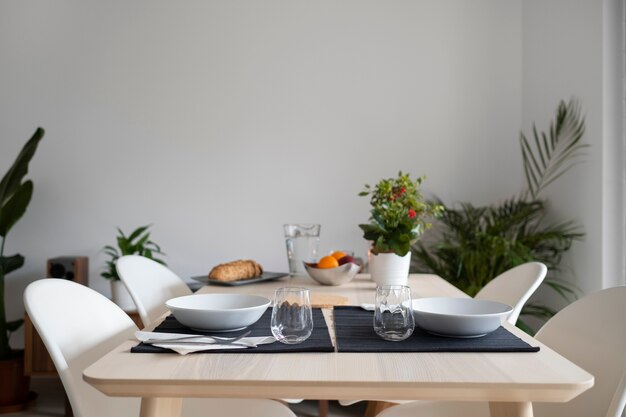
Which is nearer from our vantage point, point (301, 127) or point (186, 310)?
point (186, 310)

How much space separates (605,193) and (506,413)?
195 cm

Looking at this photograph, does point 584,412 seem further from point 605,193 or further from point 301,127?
point 301,127

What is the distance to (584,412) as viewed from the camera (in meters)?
1.50

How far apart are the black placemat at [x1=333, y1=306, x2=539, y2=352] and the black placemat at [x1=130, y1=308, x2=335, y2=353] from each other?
3cm

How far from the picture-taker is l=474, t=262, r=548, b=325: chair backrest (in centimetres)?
205

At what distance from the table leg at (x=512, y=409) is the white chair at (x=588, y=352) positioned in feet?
0.80

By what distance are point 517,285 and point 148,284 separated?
135 cm

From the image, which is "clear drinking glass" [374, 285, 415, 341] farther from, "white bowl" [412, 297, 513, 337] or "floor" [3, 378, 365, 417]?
"floor" [3, 378, 365, 417]

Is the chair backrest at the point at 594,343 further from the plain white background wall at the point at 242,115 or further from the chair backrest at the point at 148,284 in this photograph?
the plain white background wall at the point at 242,115

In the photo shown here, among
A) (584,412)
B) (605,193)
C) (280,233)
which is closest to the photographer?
(584,412)

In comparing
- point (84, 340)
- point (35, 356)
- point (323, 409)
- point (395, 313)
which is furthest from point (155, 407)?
point (35, 356)

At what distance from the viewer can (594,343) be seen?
155 cm

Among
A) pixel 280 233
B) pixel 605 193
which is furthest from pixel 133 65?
pixel 605 193

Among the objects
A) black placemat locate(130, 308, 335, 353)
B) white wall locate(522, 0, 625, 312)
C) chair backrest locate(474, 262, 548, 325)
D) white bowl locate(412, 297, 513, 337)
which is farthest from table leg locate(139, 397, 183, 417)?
white wall locate(522, 0, 625, 312)
